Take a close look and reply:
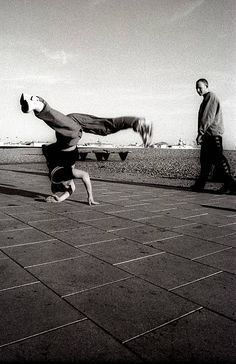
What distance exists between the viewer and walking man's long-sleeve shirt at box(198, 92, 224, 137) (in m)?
6.52

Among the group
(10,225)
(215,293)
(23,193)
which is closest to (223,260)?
(215,293)

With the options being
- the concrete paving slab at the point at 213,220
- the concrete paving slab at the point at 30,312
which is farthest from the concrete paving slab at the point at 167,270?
the concrete paving slab at the point at 213,220

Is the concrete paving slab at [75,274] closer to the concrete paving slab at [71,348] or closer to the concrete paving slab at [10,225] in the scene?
the concrete paving slab at [71,348]

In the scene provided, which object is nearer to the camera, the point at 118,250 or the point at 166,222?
the point at 118,250

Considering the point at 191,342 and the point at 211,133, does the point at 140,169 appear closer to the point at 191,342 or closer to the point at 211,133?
the point at 211,133

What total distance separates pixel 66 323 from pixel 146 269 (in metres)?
0.97

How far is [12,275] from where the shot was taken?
100 inches

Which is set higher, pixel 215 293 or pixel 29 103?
pixel 29 103

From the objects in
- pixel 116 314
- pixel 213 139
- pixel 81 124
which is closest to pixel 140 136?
→ pixel 81 124

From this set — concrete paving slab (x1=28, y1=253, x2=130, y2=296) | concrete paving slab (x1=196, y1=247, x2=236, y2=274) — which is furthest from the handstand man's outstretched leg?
concrete paving slab (x1=28, y1=253, x2=130, y2=296)

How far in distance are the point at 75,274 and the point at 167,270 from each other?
73 centimetres

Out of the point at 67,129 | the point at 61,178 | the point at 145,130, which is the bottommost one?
the point at 61,178

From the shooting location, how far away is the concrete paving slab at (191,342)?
5.23 feet

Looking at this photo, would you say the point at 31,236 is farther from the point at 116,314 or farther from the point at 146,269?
the point at 116,314
